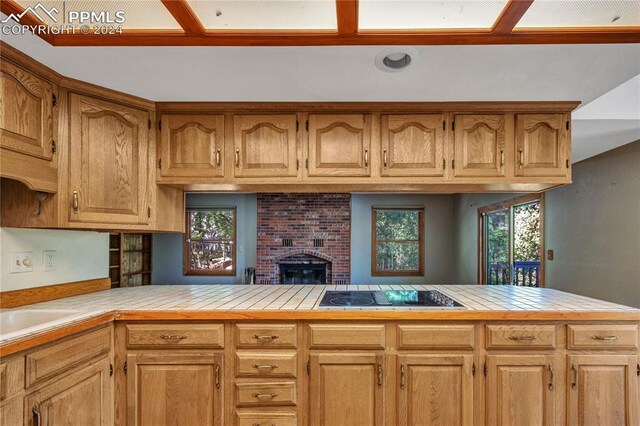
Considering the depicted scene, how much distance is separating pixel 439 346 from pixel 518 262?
3294 mm

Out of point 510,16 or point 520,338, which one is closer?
point 510,16

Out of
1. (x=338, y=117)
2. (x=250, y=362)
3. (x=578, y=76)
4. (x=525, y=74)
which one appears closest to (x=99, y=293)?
(x=250, y=362)

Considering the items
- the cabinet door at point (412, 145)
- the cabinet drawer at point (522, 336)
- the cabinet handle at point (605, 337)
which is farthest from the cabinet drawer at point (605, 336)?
the cabinet door at point (412, 145)

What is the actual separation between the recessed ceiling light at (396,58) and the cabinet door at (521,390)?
148 centimetres

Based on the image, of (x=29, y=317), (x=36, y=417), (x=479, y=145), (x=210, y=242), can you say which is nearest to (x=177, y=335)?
(x=36, y=417)

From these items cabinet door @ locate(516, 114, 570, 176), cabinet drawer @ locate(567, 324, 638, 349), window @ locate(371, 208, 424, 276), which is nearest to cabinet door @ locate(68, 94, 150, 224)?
cabinet door @ locate(516, 114, 570, 176)

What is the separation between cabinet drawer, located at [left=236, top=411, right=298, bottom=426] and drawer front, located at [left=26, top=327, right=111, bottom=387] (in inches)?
29.2

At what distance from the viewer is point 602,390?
1723mm

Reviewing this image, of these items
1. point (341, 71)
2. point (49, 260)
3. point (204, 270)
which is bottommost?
point (204, 270)

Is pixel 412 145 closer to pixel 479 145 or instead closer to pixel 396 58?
pixel 479 145

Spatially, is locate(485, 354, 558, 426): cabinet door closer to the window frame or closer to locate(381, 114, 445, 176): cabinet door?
locate(381, 114, 445, 176): cabinet door

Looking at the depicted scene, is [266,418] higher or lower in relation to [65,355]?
lower

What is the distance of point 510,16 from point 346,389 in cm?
177

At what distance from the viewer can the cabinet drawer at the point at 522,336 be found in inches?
68.3
